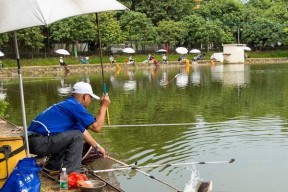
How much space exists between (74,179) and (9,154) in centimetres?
78

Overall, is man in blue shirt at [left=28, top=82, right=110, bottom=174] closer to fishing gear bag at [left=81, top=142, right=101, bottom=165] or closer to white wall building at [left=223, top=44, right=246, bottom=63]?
fishing gear bag at [left=81, top=142, right=101, bottom=165]

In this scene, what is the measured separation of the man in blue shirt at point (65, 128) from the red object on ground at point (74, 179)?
134 millimetres

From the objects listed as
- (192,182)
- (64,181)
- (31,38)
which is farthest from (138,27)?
(64,181)

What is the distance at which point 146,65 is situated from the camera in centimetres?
4075

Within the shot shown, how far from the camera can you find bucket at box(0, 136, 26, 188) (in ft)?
15.5

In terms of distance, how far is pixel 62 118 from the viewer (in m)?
5.22

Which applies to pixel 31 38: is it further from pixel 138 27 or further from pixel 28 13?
pixel 28 13

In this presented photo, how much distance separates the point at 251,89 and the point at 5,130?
38.2ft

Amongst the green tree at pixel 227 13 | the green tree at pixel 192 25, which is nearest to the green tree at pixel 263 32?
the green tree at pixel 227 13

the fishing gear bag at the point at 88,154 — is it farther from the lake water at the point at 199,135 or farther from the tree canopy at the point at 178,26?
the tree canopy at the point at 178,26

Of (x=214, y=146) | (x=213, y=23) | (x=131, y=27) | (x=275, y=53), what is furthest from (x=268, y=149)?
(x=275, y=53)

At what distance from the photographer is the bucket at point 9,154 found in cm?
473

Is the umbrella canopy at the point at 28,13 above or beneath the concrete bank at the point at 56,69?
above

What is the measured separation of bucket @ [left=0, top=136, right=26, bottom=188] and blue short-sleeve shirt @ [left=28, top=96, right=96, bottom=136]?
13.5 inches
